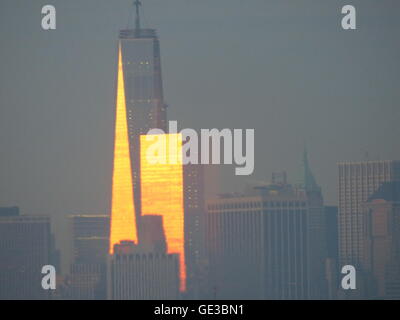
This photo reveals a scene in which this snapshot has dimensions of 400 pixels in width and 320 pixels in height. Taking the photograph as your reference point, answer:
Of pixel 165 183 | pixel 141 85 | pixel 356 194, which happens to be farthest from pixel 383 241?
pixel 141 85

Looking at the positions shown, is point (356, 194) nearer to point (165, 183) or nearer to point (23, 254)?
point (165, 183)

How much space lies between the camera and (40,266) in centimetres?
11550

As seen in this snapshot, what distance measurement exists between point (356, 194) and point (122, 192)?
25.6 metres

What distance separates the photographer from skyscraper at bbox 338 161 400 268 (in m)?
131

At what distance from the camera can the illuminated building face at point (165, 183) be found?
128625 millimetres

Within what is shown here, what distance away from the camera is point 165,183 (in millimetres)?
134500

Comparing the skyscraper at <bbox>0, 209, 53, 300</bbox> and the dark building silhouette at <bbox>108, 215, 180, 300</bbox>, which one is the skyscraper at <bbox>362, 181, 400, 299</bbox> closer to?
the dark building silhouette at <bbox>108, 215, 180, 300</bbox>

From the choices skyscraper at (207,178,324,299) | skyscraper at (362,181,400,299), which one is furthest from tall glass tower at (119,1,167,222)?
skyscraper at (362,181,400,299)

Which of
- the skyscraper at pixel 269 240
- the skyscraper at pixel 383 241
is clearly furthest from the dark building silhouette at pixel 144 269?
the skyscraper at pixel 383 241

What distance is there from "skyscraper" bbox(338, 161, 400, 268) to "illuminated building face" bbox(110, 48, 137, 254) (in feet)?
69.6

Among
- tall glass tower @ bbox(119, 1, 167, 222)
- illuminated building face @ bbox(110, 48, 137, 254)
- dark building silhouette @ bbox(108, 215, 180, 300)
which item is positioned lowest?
dark building silhouette @ bbox(108, 215, 180, 300)
